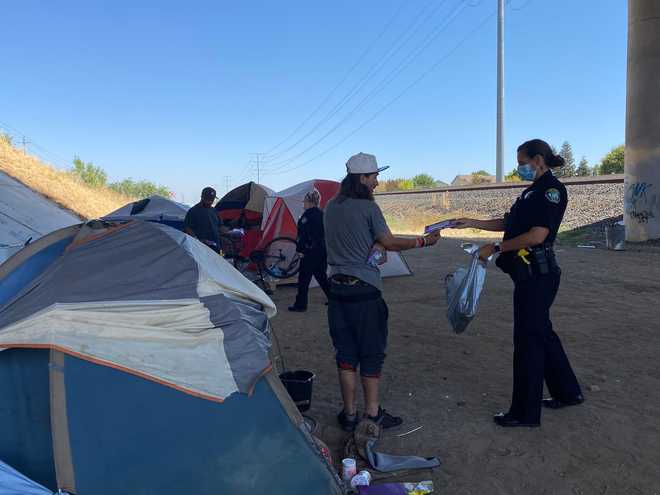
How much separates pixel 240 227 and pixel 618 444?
9.54 meters

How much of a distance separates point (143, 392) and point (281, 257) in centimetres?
729

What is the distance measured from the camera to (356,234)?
136 inches

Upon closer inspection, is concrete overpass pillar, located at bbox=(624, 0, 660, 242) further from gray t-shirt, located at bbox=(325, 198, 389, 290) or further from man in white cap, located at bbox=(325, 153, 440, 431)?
gray t-shirt, located at bbox=(325, 198, 389, 290)

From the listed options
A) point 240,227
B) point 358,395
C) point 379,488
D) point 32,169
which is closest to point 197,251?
point 379,488

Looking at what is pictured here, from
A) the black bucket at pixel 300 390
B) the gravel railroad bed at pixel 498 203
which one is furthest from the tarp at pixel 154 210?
the gravel railroad bed at pixel 498 203

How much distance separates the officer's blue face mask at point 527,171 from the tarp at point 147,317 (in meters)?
2.12

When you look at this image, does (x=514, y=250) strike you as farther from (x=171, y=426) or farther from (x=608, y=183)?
(x=608, y=183)

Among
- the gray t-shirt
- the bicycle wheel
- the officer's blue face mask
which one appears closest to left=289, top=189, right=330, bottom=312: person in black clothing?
the bicycle wheel

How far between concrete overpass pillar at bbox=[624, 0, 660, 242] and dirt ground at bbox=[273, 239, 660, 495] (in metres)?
7.25

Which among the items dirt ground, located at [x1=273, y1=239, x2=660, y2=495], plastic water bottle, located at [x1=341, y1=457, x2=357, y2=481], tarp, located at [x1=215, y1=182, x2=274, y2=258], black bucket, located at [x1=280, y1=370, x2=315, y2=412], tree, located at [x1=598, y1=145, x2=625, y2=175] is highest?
tree, located at [x1=598, y1=145, x2=625, y2=175]

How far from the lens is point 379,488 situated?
2936mm

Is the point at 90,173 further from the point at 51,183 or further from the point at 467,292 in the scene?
the point at 467,292

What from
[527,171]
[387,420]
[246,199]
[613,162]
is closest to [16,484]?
[387,420]

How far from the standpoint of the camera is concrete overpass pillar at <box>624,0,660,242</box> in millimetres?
14453
